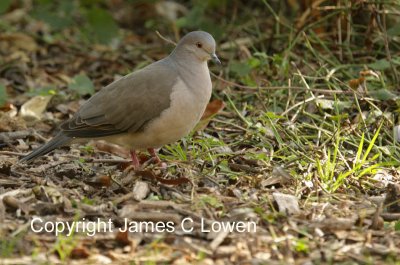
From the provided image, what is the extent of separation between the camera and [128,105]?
5.04 meters

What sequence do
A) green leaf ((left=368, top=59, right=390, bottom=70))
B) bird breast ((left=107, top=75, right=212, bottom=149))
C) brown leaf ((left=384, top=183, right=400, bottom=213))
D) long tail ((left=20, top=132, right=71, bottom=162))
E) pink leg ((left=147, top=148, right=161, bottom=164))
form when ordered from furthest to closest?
green leaf ((left=368, top=59, right=390, bottom=70))
pink leg ((left=147, top=148, right=161, bottom=164))
long tail ((left=20, top=132, right=71, bottom=162))
bird breast ((left=107, top=75, right=212, bottom=149))
brown leaf ((left=384, top=183, right=400, bottom=213))

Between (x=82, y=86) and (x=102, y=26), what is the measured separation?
1.38m

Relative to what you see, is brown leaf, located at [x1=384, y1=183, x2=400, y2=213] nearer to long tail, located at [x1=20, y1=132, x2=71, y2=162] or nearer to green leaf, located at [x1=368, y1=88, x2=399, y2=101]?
green leaf, located at [x1=368, y1=88, x2=399, y2=101]

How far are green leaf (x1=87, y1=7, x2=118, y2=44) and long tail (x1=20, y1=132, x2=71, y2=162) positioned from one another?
2.89 meters

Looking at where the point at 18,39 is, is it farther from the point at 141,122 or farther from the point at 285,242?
the point at 285,242

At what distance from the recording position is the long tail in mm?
5109

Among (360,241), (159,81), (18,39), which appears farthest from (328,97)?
(18,39)

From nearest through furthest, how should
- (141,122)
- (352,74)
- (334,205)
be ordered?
(334,205) < (141,122) < (352,74)

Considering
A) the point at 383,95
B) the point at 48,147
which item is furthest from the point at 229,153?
the point at 383,95

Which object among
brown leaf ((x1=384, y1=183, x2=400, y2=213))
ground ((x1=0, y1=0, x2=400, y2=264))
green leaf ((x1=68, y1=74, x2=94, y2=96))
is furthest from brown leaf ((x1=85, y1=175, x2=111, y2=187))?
green leaf ((x1=68, y1=74, x2=94, y2=96))

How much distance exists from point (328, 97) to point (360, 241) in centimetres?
233

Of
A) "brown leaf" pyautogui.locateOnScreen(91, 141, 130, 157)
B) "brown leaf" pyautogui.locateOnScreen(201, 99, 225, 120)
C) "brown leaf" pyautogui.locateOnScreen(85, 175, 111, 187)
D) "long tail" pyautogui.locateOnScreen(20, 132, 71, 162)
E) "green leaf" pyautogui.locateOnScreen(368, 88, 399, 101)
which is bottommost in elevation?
"brown leaf" pyautogui.locateOnScreen(91, 141, 130, 157)

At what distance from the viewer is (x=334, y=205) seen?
4.57 m

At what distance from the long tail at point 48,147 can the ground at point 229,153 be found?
11 centimetres
